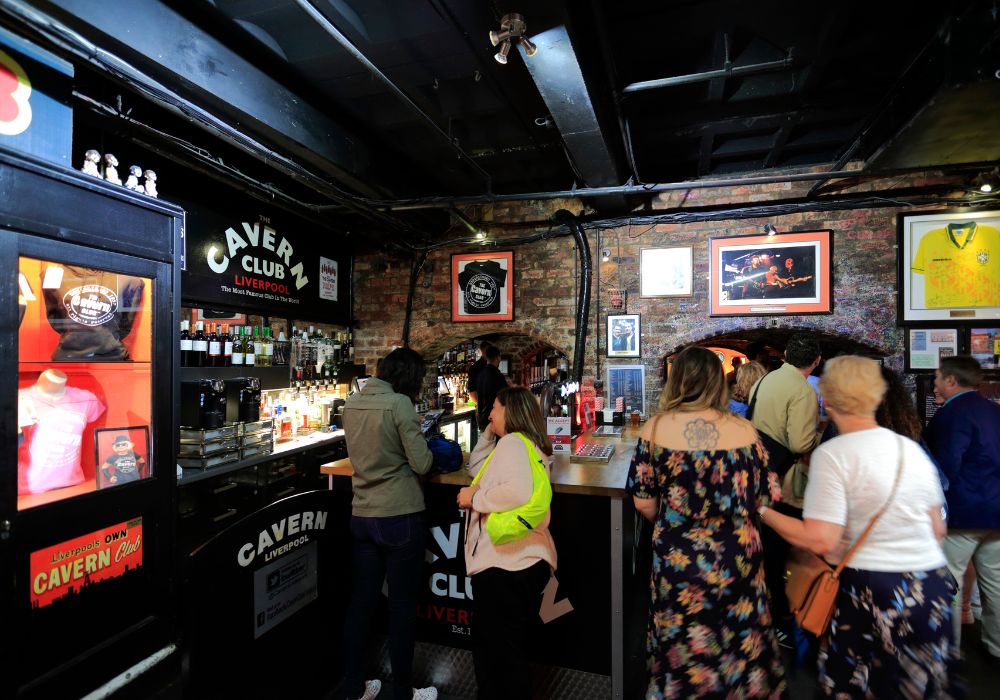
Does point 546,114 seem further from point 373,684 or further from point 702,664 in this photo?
point 373,684

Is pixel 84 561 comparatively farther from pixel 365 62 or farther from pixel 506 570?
pixel 365 62

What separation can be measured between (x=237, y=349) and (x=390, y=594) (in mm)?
3331

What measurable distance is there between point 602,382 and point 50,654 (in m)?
4.90

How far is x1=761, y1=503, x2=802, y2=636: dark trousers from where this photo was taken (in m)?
3.19

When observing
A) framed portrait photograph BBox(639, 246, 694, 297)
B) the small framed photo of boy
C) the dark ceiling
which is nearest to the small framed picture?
framed portrait photograph BBox(639, 246, 694, 297)

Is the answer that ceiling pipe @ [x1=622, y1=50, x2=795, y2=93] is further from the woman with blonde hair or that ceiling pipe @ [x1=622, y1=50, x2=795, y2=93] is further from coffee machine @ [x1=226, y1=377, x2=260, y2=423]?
coffee machine @ [x1=226, y1=377, x2=260, y2=423]

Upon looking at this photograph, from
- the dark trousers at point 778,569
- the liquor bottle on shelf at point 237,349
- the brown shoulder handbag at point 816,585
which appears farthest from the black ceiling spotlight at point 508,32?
the liquor bottle on shelf at point 237,349

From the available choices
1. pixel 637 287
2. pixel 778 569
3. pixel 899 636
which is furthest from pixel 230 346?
pixel 899 636

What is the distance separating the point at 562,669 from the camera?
8.67 feet

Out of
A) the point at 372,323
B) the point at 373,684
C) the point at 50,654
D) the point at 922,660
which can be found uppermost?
the point at 372,323

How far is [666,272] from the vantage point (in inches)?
220

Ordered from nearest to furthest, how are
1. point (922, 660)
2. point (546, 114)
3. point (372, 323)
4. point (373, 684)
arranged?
point (922, 660) < point (373, 684) < point (546, 114) < point (372, 323)

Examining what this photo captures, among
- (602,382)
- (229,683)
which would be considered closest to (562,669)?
(229,683)

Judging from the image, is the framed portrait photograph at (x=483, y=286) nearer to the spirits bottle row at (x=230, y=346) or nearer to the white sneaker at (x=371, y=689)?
the spirits bottle row at (x=230, y=346)
